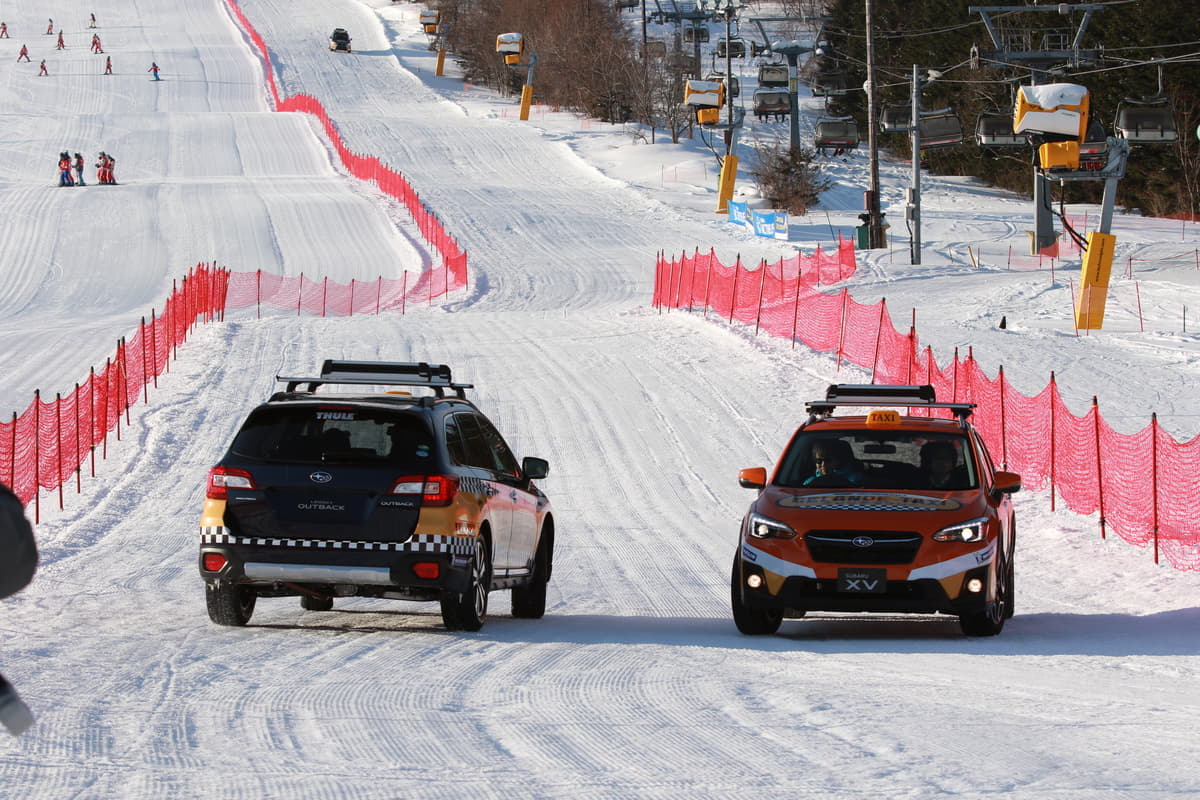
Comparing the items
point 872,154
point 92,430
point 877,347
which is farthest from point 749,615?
point 872,154

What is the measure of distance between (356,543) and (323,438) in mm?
776

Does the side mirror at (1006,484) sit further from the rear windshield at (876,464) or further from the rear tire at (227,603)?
the rear tire at (227,603)

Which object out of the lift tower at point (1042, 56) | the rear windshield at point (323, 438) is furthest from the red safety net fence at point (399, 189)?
the rear windshield at point (323, 438)

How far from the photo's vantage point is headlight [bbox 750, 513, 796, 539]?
1073 cm

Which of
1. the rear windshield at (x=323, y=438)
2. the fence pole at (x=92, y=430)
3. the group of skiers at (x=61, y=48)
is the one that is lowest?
the fence pole at (x=92, y=430)

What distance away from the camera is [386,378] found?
37.3ft

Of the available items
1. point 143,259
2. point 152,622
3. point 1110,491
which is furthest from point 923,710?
point 143,259

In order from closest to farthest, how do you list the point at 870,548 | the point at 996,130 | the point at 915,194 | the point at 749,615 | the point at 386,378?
the point at 870,548
the point at 749,615
the point at 386,378
the point at 915,194
the point at 996,130

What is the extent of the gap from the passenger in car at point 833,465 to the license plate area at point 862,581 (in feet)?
3.41

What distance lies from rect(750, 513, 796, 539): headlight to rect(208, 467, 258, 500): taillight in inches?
133

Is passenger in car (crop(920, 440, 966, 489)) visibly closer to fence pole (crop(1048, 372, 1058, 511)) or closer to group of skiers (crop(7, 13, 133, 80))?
fence pole (crop(1048, 372, 1058, 511))

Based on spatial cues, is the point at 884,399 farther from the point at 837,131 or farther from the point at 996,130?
the point at 837,131

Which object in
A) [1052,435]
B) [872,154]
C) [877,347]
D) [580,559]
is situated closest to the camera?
[580,559]

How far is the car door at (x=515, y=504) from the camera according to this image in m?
11.5
